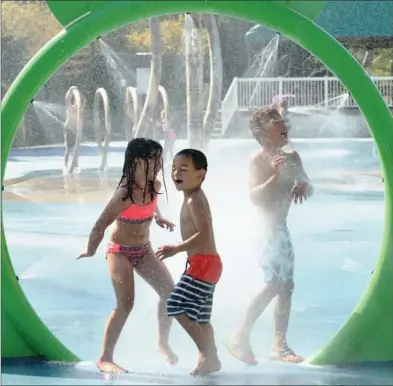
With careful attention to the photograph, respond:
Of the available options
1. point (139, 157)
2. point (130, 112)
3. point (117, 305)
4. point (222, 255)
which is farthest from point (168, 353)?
point (130, 112)

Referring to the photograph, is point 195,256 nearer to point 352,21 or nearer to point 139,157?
point 139,157

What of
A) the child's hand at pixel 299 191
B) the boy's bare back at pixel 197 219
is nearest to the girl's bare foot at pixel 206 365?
the boy's bare back at pixel 197 219

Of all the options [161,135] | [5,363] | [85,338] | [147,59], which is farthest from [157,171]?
[5,363]

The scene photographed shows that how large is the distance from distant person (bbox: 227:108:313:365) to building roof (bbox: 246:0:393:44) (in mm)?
344

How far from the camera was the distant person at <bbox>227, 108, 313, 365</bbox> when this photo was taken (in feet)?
13.0

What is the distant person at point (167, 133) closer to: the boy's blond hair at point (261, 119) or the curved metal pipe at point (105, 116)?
the curved metal pipe at point (105, 116)

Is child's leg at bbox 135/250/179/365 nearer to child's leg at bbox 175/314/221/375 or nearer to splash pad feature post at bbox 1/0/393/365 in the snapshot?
child's leg at bbox 175/314/221/375

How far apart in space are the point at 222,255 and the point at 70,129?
0.86 m

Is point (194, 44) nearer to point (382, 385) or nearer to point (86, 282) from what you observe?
point (86, 282)

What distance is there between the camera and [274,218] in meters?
4.00

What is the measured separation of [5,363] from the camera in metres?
4.12

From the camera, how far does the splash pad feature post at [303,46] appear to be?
384cm

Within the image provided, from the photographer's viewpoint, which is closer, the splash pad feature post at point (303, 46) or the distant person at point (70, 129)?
the splash pad feature post at point (303, 46)

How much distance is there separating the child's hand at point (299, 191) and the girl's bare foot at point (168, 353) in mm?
826
